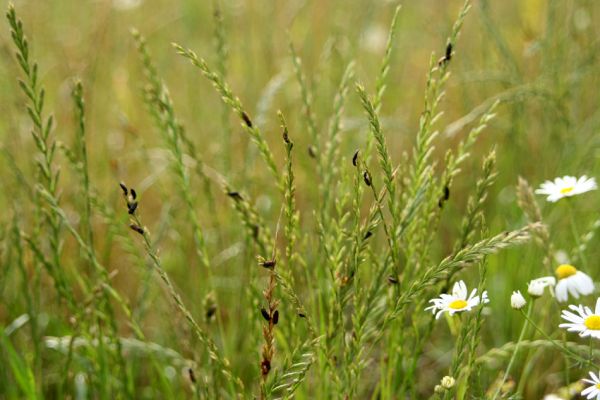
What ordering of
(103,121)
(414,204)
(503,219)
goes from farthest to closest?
1. (103,121)
2. (503,219)
3. (414,204)

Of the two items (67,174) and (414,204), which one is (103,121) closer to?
(67,174)

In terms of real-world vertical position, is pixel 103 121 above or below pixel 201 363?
above

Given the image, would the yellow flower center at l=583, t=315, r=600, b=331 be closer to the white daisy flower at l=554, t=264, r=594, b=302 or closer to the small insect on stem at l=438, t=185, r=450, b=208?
the white daisy flower at l=554, t=264, r=594, b=302

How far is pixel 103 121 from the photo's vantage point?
324 cm

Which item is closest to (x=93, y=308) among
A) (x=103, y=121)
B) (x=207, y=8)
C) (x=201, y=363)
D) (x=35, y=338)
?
(x=35, y=338)

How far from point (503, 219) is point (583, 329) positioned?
3.56 feet

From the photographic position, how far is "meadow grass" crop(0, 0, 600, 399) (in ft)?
4.08

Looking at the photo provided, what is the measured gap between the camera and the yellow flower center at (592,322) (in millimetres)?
1209

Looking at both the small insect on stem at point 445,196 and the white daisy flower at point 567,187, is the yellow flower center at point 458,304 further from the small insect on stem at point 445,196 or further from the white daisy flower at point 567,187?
the white daisy flower at point 567,187

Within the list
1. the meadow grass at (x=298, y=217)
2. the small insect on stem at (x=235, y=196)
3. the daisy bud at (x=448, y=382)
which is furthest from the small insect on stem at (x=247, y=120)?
the daisy bud at (x=448, y=382)

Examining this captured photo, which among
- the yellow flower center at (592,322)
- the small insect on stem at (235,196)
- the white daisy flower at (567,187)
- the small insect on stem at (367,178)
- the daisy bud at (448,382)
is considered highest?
the small insect on stem at (235,196)

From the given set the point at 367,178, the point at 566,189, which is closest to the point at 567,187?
the point at 566,189

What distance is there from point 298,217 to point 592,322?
53 cm

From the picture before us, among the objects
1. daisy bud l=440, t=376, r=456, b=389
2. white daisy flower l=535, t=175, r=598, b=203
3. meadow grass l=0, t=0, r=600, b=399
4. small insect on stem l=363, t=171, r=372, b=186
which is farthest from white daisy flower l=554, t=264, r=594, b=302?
small insect on stem l=363, t=171, r=372, b=186
